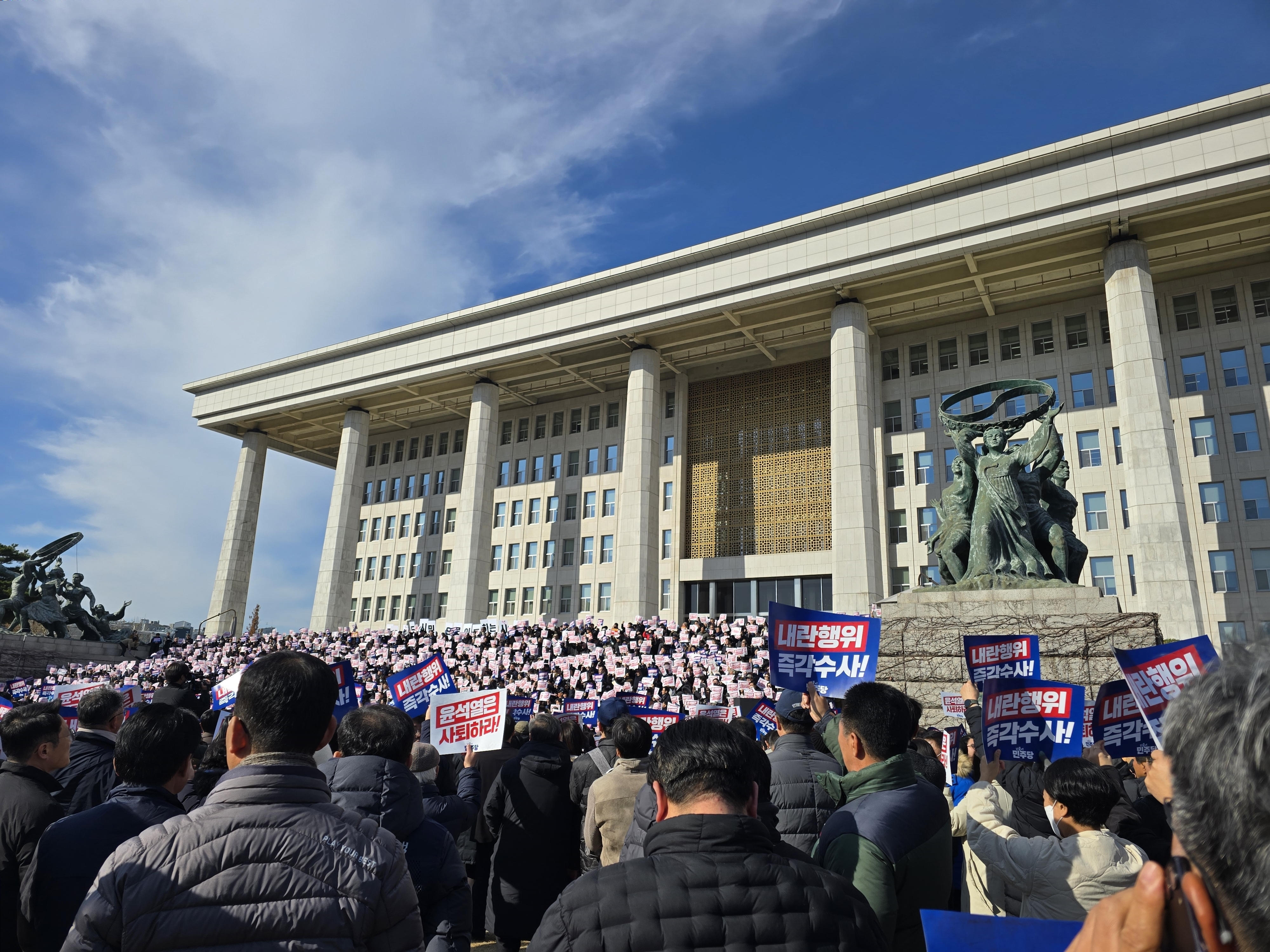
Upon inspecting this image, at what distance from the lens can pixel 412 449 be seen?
5084 cm

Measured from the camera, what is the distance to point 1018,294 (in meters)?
33.6

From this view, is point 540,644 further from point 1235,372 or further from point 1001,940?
point 1235,372

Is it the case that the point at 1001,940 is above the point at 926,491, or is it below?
below

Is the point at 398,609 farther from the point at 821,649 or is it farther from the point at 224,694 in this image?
the point at 821,649

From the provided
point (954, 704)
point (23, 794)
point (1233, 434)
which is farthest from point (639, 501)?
point (23, 794)

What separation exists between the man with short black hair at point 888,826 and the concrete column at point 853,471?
26.0m

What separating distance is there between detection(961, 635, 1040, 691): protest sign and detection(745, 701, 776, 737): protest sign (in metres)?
1.78

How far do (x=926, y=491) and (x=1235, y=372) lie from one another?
37.4 feet

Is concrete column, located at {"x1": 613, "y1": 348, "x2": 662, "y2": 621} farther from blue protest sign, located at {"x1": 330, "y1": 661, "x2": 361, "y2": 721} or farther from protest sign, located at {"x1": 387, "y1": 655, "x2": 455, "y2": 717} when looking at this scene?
blue protest sign, located at {"x1": 330, "y1": 661, "x2": 361, "y2": 721}

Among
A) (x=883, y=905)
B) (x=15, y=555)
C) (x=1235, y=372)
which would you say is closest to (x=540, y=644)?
(x=883, y=905)

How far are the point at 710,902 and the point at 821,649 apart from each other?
487cm

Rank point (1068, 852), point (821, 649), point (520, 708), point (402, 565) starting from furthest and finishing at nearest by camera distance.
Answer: point (402, 565) < point (520, 708) < point (821, 649) < point (1068, 852)

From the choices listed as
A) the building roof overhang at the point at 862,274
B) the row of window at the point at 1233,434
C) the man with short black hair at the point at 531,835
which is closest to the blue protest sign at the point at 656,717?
the man with short black hair at the point at 531,835

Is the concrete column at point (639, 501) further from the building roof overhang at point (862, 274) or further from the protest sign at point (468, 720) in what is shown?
the protest sign at point (468, 720)
